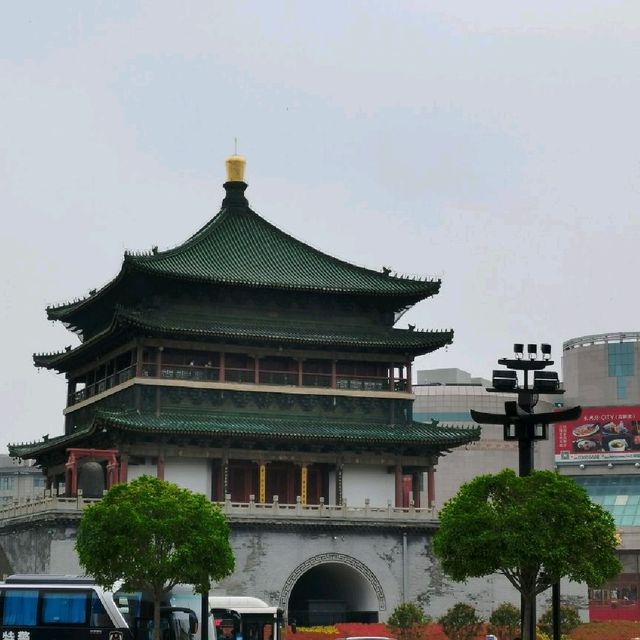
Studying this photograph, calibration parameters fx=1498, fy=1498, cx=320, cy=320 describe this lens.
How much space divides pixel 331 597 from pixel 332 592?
→ 0.33 metres

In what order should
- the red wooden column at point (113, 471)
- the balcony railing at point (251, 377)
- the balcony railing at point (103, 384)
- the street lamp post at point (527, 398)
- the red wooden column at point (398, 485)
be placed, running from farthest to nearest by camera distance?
the red wooden column at point (398, 485), the balcony railing at point (103, 384), the balcony railing at point (251, 377), the red wooden column at point (113, 471), the street lamp post at point (527, 398)

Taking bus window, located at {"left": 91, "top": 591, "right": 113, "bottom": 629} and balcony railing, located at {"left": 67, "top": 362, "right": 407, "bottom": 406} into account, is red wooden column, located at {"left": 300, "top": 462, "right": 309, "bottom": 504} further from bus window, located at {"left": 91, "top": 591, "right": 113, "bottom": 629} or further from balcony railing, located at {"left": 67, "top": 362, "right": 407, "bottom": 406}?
bus window, located at {"left": 91, "top": 591, "right": 113, "bottom": 629}

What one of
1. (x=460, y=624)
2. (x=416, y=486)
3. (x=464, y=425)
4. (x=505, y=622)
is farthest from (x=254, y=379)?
(x=464, y=425)

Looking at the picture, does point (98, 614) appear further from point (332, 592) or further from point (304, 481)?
point (332, 592)

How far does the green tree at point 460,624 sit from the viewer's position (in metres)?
67.5

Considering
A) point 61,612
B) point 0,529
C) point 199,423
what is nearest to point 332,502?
point 199,423

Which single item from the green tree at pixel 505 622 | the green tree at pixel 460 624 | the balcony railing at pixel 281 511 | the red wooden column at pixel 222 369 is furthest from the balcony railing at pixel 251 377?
the green tree at pixel 505 622

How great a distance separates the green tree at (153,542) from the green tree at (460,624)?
680 inches

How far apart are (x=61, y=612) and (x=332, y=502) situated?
28526 millimetres

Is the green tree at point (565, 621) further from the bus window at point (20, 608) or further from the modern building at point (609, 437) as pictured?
the modern building at point (609, 437)

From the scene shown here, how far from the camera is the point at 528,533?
4647cm

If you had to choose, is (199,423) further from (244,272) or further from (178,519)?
(178,519)

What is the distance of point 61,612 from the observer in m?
48.1

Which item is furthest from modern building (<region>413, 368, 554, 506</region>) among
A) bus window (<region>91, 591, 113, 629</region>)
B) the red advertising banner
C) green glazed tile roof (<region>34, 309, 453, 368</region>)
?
bus window (<region>91, 591, 113, 629</region>)
